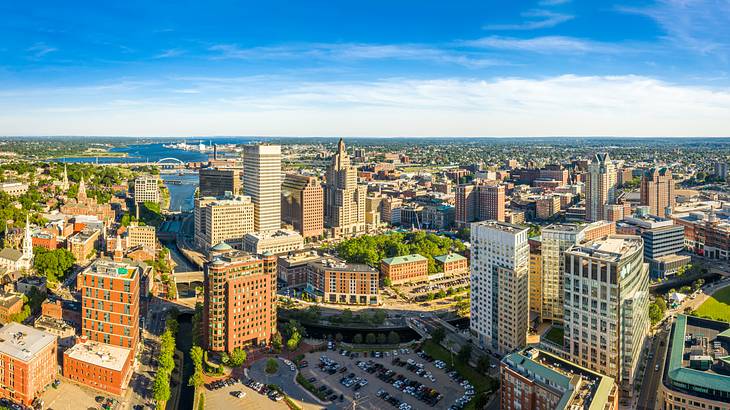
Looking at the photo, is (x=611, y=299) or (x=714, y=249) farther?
(x=714, y=249)

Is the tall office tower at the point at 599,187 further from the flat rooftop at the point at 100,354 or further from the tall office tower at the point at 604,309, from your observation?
the flat rooftop at the point at 100,354

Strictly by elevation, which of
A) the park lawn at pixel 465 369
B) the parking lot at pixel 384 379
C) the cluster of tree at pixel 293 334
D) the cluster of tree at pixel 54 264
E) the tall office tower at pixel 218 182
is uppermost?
the tall office tower at pixel 218 182

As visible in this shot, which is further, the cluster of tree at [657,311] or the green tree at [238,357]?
the cluster of tree at [657,311]

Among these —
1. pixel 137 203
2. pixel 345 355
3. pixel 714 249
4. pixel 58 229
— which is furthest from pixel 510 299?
pixel 137 203

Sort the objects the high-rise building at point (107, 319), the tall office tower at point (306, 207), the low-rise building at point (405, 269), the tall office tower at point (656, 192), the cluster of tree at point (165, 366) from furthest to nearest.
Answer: the tall office tower at point (656, 192)
the tall office tower at point (306, 207)
the low-rise building at point (405, 269)
the high-rise building at point (107, 319)
the cluster of tree at point (165, 366)

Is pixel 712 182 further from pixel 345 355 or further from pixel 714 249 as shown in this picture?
pixel 345 355

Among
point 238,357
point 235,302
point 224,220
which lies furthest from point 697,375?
point 224,220

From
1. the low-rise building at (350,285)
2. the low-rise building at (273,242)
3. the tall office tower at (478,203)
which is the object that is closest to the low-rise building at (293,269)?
the low-rise building at (273,242)

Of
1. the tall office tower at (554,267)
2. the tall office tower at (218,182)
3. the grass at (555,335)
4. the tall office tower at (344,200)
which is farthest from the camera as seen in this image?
the tall office tower at (218,182)

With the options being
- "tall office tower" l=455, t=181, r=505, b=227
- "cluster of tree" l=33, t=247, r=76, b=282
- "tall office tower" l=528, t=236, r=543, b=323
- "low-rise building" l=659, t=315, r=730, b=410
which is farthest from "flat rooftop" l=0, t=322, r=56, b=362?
"tall office tower" l=455, t=181, r=505, b=227
